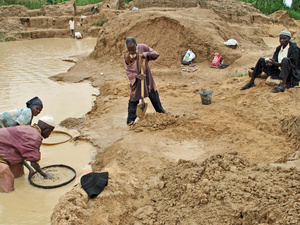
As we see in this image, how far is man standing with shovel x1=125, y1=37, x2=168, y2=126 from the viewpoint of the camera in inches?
172

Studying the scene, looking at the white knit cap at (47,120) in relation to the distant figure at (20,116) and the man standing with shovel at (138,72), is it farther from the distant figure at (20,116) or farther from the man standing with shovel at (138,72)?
the man standing with shovel at (138,72)

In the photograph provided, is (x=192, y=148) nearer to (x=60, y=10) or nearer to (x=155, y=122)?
(x=155, y=122)

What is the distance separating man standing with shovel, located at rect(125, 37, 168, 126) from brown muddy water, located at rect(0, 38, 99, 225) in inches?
42.3

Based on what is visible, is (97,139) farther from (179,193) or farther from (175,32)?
(175,32)

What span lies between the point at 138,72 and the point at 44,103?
3061 mm

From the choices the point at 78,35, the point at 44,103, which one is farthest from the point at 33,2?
the point at 44,103

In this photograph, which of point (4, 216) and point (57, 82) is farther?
point (57, 82)

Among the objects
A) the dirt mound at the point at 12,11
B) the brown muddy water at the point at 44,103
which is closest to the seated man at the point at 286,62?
the brown muddy water at the point at 44,103

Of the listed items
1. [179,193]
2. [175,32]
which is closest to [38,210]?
[179,193]

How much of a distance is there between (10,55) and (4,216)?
38.6ft

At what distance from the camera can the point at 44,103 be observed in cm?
642

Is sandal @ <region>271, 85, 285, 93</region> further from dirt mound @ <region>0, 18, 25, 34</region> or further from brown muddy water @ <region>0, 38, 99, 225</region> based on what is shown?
dirt mound @ <region>0, 18, 25, 34</region>

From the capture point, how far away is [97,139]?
4.59 metres

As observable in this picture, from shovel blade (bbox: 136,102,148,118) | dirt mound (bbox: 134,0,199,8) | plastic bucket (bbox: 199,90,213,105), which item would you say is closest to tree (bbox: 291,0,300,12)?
dirt mound (bbox: 134,0,199,8)
